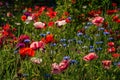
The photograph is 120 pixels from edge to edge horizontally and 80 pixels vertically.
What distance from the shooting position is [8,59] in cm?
411

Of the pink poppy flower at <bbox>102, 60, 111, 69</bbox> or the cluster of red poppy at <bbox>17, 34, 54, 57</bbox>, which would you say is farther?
the pink poppy flower at <bbox>102, 60, 111, 69</bbox>

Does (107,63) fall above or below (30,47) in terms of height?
below

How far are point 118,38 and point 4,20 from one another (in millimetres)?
2109

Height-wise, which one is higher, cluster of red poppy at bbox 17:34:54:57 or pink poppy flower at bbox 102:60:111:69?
cluster of red poppy at bbox 17:34:54:57

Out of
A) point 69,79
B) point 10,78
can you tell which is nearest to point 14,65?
point 10,78

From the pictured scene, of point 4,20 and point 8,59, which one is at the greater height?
point 8,59

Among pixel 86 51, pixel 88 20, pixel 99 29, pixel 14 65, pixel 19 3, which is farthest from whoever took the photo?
pixel 19 3

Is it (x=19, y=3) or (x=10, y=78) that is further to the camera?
(x=19, y=3)

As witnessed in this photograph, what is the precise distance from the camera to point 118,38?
5398 mm

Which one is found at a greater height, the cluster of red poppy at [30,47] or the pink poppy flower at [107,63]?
the cluster of red poppy at [30,47]

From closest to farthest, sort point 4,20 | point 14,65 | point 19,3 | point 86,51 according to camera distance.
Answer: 1. point 14,65
2. point 86,51
3. point 4,20
4. point 19,3

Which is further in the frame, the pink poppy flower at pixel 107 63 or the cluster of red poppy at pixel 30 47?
the pink poppy flower at pixel 107 63

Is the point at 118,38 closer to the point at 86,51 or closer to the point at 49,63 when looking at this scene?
the point at 86,51

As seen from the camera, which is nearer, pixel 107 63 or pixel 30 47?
pixel 30 47
